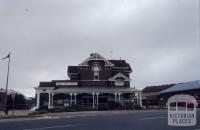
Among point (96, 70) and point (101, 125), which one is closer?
point (101, 125)

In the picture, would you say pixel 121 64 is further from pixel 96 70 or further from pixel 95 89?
pixel 95 89

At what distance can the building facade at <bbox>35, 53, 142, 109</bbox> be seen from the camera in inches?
1986

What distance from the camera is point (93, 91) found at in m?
49.6

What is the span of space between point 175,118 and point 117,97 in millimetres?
37881

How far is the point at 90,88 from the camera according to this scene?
51.9 metres

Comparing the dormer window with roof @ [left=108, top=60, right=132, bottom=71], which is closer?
the dormer window

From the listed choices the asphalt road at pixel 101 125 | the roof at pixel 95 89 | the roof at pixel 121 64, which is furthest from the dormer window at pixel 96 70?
the asphalt road at pixel 101 125

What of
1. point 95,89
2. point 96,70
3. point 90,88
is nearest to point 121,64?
point 96,70

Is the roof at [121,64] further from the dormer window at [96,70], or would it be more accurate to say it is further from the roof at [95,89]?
the roof at [95,89]

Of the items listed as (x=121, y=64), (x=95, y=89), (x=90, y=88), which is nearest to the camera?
(x=95, y=89)

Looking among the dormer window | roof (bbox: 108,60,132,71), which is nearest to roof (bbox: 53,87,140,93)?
the dormer window

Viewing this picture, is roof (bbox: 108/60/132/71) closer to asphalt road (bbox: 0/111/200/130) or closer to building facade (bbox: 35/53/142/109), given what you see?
building facade (bbox: 35/53/142/109)

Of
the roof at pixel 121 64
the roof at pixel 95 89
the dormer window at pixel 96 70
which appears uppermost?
the roof at pixel 121 64

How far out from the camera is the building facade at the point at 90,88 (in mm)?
50438
